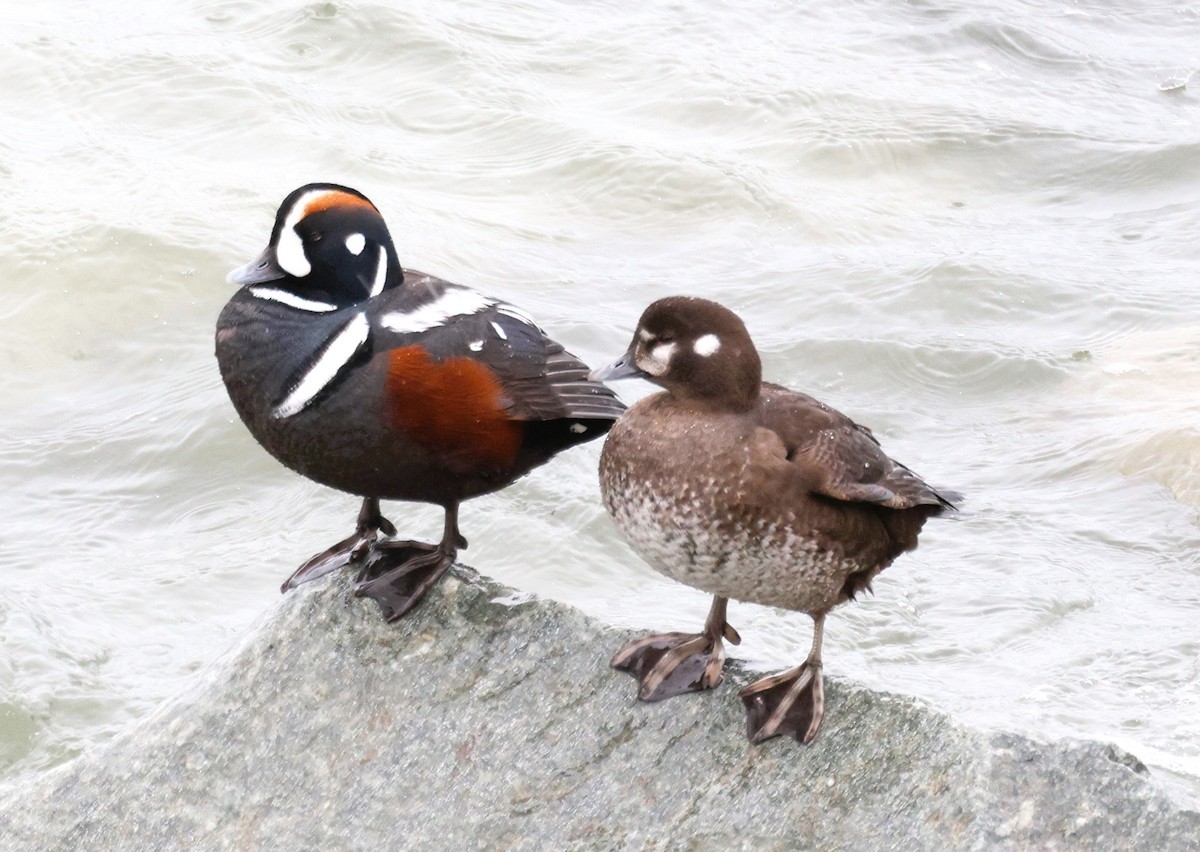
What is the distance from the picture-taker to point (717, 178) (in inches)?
402

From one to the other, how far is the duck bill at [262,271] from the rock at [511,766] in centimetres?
87

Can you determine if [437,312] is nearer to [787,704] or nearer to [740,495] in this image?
[740,495]

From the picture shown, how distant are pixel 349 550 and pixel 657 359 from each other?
1.22 metres

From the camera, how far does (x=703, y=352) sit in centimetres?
371

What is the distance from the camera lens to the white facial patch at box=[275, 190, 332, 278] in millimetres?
4062

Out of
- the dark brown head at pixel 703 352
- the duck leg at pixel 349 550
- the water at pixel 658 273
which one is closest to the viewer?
the dark brown head at pixel 703 352

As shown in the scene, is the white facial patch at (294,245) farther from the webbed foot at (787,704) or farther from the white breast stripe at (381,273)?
the webbed foot at (787,704)

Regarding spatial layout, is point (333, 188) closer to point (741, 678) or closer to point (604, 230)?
point (741, 678)

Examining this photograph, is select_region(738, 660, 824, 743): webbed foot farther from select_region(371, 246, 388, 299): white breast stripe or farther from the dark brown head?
select_region(371, 246, 388, 299): white breast stripe

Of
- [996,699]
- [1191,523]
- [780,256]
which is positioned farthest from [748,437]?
[780,256]

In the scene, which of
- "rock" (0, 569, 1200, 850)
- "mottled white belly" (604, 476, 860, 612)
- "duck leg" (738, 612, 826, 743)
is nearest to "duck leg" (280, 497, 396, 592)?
"rock" (0, 569, 1200, 850)

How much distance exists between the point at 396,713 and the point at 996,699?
2.57m

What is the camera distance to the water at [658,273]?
20.8ft

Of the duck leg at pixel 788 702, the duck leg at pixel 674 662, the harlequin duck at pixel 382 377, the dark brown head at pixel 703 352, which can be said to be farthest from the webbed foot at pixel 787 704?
the harlequin duck at pixel 382 377
